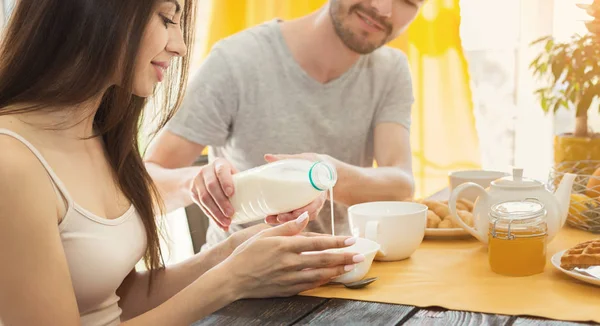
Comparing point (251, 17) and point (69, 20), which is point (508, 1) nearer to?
point (251, 17)

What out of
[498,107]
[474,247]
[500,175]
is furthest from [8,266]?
[498,107]

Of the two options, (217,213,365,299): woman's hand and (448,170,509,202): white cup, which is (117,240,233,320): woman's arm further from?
(448,170,509,202): white cup

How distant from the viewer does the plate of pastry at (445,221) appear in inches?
50.8

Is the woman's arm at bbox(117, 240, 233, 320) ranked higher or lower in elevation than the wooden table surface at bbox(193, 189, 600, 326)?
lower

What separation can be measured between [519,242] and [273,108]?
3.14ft

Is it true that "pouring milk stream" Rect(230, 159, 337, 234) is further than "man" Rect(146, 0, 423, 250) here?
No

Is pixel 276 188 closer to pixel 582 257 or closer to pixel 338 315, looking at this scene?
pixel 338 315

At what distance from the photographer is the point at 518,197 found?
45.4 inches

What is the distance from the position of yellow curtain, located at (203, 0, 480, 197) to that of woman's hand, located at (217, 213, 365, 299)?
160cm

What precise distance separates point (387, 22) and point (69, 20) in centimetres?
108

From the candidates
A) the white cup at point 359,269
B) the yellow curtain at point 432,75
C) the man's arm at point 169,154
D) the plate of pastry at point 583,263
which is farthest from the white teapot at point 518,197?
the yellow curtain at point 432,75

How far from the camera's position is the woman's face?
1.06m

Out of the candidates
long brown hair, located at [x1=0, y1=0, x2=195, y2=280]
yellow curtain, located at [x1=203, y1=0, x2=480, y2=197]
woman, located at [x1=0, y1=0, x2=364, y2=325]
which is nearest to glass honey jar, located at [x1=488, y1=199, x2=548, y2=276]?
woman, located at [x1=0, y1=0, x2=364, y2=325]

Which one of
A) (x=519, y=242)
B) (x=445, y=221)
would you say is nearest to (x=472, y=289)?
(x=519, y=242)
